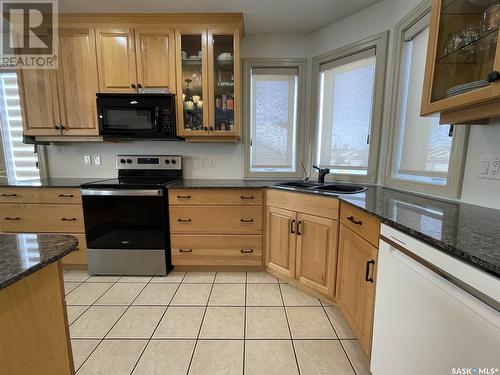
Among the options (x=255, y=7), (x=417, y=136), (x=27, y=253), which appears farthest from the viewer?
(x=255, y=7)

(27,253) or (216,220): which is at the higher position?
(27,253)

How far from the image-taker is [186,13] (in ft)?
7.16

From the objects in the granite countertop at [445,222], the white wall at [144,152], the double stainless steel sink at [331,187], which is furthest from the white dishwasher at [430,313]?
the white wall at [144,152]

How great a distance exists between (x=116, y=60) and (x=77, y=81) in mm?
458

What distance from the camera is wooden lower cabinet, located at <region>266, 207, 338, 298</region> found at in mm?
1765

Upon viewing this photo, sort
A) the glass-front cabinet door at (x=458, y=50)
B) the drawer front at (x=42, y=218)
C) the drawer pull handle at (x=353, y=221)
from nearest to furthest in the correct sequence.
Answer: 1. the glass-front cabinet door at (x=458, y=50)
2. the drawer pull handle at (x=353, y=221)
3. the drawer front at (x=42, y=218)

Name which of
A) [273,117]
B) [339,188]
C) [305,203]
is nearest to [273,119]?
[273,117]

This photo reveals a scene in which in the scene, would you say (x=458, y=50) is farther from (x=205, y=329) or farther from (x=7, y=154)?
(x=7, y=154)

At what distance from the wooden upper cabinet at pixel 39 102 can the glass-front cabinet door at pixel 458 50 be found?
315cm

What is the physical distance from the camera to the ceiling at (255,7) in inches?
79.7

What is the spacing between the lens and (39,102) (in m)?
2.34

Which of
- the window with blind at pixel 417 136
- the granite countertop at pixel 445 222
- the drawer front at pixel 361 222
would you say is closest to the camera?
the granite countertop at pixel 445 222

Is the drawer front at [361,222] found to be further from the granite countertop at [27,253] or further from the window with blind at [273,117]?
the granite countertop at [27,253]

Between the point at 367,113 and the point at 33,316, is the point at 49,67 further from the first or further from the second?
the point at 367,113
